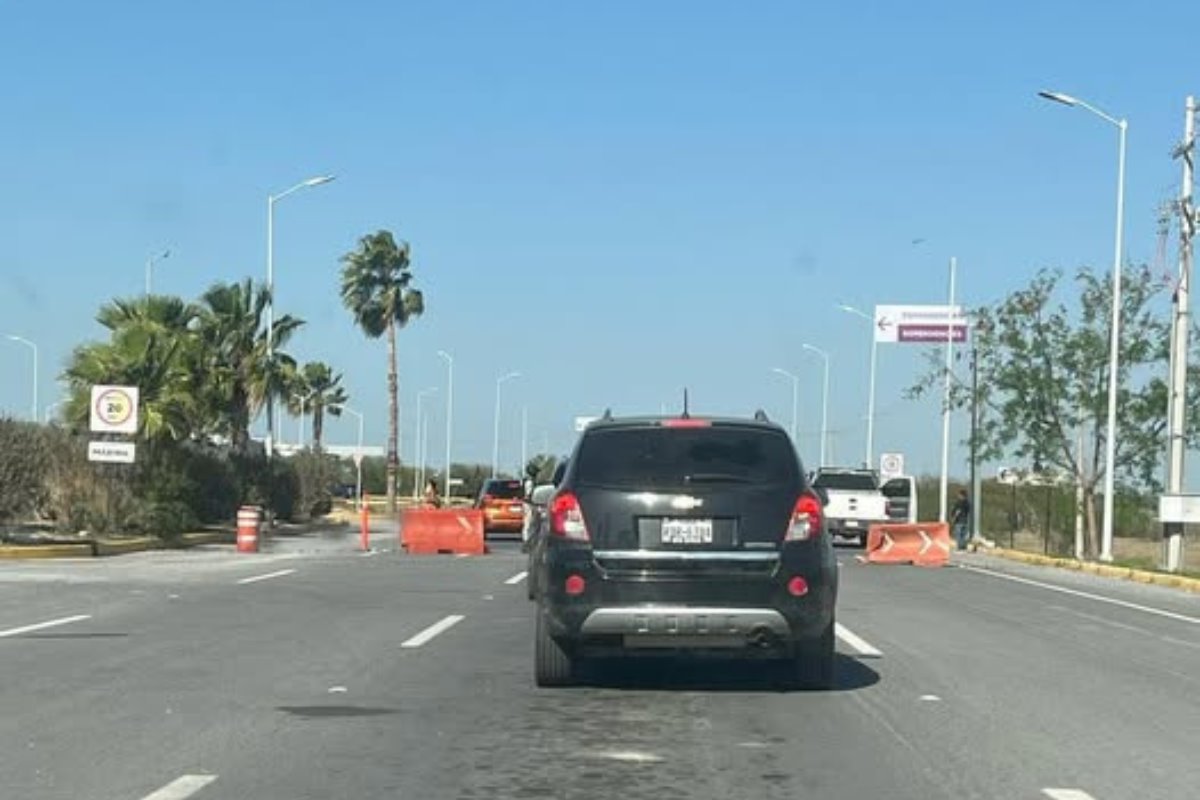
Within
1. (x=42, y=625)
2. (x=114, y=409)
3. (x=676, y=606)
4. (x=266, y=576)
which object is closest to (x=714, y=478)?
(x=676, y=606)

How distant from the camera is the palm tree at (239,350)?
43.1 m

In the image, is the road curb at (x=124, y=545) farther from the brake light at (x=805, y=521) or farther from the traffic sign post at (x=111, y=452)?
the brake light at (x=805, y=521)

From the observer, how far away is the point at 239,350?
43.9 meters

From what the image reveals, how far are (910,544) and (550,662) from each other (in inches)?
975

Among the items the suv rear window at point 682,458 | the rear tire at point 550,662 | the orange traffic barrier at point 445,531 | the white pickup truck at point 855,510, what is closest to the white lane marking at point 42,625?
the rear tire at point 550,662

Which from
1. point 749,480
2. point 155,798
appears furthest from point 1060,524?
point 155,798

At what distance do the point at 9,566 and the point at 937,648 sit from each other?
54.8 feet

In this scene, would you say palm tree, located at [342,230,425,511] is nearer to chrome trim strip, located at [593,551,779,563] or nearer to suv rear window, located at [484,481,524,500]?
suv rear window, located at [484,481,524,500]

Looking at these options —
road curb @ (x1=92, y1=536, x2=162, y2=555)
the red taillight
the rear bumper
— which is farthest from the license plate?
road curb @ (x1=92, y1=536, x2=162, y2=555)

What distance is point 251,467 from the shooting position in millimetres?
44875

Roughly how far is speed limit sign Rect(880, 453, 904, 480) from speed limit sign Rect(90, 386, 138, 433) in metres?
28.9

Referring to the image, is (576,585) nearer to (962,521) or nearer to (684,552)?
(684,552)

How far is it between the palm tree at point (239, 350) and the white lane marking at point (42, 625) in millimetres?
25679

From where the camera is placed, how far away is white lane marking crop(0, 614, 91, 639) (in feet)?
49.4
